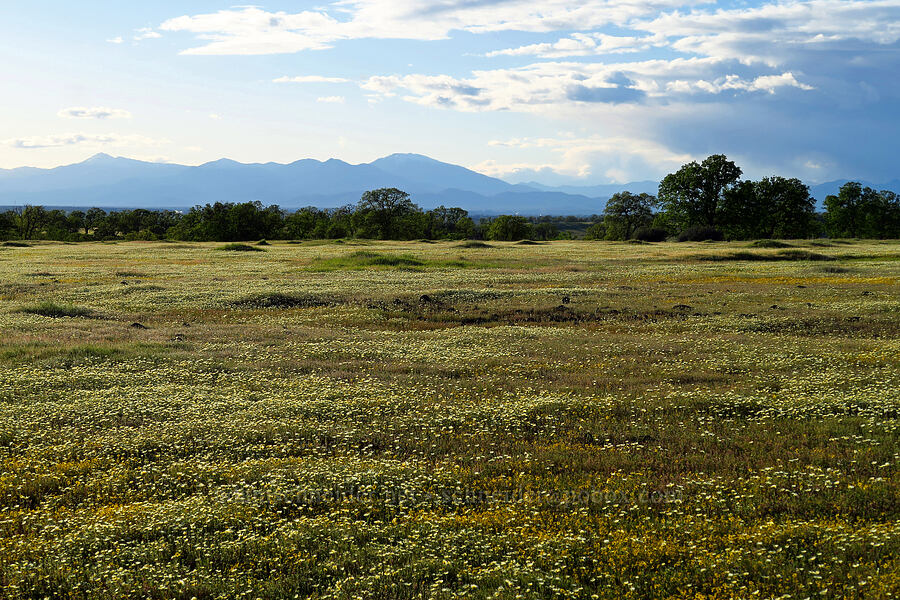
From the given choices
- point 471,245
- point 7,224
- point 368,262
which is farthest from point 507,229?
point 7,224

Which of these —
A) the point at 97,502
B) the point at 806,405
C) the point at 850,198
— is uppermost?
the point at 850,198

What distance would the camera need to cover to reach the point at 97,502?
11344 millimetres

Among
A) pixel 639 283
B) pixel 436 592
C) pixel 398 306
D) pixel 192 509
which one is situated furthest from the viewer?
pixel 639 283

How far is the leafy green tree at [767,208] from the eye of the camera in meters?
122

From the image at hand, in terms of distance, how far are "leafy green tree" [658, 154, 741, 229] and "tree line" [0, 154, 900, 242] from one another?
183 millimetres

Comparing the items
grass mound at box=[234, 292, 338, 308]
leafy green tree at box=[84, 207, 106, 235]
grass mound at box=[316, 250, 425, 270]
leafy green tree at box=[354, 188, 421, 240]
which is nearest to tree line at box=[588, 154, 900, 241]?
leafy green tree at box=[354, 188, 421, 240]

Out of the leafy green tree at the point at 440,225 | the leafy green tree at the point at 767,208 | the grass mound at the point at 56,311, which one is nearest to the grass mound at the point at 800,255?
the leafy green tree at the point at 767,208

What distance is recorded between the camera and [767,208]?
124562mm

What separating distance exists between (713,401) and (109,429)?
47.7 ft

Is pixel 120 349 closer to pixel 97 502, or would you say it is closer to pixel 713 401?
pixel 97 502

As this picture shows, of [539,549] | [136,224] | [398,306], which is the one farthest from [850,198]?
[136,224]

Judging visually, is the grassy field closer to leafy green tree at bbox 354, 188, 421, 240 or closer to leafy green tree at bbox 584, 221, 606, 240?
leafy green tree at bbox 354, 188, 421, 240

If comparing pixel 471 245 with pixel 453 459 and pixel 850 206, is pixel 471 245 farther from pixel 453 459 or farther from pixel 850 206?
pixel 850 206

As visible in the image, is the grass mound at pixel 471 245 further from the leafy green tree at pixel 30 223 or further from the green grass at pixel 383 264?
the leafy green tree at pixel 30 223
